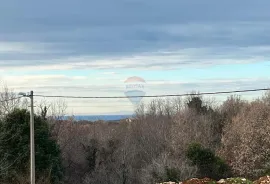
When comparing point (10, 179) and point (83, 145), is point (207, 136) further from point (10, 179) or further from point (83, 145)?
point (10, 179)

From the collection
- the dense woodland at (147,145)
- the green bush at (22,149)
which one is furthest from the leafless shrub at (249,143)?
the green bush at (22,149)

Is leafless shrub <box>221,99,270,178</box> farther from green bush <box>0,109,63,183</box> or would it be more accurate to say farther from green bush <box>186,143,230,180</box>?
green bush <box>0,109,63,183</box>

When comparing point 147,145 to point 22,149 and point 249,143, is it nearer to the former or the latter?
point 249,143

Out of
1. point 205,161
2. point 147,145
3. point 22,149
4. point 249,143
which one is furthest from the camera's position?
point 147,145

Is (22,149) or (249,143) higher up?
(22,149)

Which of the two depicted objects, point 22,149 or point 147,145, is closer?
point 22,149

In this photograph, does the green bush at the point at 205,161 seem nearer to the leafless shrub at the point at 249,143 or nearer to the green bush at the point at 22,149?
the leafless shrub at the point at 249,143

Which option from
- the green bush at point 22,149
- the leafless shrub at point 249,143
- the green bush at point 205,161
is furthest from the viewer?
the leafless shrub at point 249,143

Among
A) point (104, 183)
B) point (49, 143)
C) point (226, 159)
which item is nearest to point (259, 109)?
point (226, 159)

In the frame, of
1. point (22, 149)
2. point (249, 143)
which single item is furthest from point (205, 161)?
point (22, 149)
